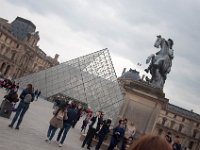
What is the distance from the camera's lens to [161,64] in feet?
49.1

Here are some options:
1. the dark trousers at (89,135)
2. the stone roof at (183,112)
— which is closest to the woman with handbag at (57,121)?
the dark trousers at (89,135)

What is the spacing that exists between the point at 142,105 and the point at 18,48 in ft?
235

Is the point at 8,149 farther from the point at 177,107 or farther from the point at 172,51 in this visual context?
the point at 177,107

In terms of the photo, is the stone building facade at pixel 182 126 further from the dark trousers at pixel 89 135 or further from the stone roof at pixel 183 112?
the dark trousers at pixel 89 135

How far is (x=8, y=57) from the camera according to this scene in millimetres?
81250

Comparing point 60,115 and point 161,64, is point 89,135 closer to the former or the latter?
point 60,115

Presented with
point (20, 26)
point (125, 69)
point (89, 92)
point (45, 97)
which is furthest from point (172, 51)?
point (125, 69)

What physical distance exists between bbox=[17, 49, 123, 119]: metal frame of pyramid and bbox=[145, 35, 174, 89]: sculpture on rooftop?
2762 centimetres

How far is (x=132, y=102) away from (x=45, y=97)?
3541 cm

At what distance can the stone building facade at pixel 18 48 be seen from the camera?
7925 centimetres

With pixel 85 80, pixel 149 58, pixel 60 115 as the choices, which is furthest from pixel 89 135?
pixel 85 80

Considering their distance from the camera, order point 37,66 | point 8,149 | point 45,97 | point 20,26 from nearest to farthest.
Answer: point 8,149 → point 45,97 → point 20,26 → point 37,66

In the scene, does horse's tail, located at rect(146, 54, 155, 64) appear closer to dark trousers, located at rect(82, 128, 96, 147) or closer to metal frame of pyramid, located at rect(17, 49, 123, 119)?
dark trousers, located at rect(82, 128, 96, 147)

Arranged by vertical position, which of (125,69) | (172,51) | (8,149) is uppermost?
(125,69)
